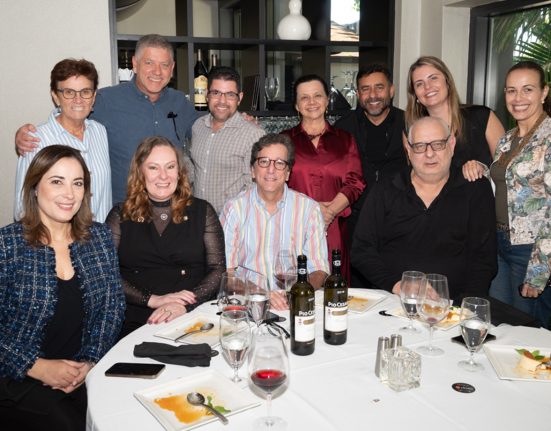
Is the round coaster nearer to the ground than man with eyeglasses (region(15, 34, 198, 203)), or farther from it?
nearer to the ground

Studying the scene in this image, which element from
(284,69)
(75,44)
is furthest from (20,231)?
(284,69)

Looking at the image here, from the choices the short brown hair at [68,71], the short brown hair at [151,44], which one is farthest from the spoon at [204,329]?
the short brown hair at [151,44]

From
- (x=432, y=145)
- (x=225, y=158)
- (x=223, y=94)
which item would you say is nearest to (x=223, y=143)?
(x=225, y=158)

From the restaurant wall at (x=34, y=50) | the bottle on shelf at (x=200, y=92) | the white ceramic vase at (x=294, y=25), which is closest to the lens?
the restaurant wall at (x=34, y=50)

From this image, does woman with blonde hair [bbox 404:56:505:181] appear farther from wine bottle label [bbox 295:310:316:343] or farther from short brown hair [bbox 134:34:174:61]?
wine bottle label [bbox 295:310:316:343]

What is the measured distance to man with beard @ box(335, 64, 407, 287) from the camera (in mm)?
3730

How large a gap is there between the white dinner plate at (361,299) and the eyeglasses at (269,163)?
703 mm

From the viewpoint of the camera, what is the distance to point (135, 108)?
3.37 meters

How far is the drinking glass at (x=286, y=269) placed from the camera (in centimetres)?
194

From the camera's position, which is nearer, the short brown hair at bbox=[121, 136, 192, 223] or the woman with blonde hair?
the short brown hair at bbox=[121, 136, 192, 223]

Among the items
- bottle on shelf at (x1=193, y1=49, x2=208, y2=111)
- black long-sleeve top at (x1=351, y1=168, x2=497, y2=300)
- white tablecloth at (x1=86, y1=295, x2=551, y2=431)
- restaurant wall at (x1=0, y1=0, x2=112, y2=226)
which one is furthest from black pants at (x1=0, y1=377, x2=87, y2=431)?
bottle on shelf at (x1=193, y1=49, x2=208, y2=111)

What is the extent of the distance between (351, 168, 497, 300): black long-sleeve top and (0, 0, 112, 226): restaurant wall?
231cm

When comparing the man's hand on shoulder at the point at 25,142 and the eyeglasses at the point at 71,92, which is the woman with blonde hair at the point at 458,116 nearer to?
the eyeglasses at the point at 71,92

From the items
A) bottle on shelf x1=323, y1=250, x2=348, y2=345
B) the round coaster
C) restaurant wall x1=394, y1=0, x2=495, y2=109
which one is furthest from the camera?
restaurant wall x1=394, y1=0, x2=495, y2=109
